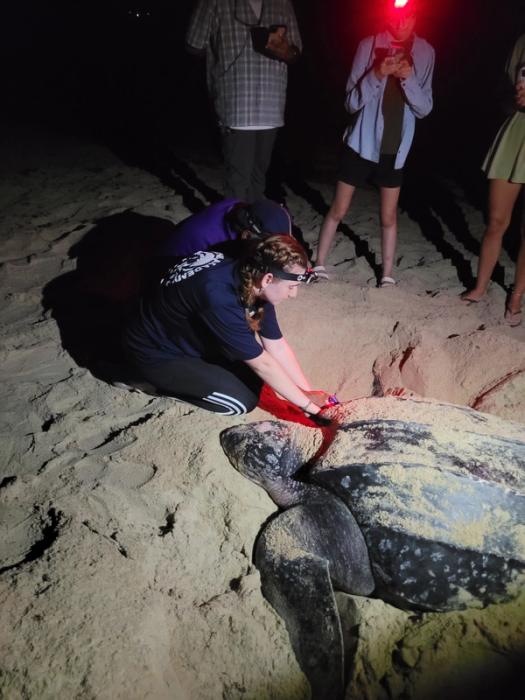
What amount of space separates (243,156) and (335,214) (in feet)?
2.12

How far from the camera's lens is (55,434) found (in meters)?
1.90

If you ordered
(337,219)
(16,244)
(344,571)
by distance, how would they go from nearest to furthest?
(344,571) < (337,219) < (16,244)

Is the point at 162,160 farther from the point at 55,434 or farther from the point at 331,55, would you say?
the point at 331,55

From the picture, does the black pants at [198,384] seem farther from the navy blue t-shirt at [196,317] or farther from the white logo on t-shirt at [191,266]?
the white logo on t-shirt at [191,266]

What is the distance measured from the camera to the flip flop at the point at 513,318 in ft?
8.76

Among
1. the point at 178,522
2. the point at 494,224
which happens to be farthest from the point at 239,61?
the point at 178,522

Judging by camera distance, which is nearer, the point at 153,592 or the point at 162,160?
the point at 153,592

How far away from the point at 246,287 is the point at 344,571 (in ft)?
3.22

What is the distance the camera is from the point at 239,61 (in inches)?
106

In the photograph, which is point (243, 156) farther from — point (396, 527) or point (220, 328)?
point (396, 527)

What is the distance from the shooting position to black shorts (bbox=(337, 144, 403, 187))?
8.48ft

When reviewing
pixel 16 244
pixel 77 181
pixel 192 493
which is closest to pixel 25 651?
pixel 192 493

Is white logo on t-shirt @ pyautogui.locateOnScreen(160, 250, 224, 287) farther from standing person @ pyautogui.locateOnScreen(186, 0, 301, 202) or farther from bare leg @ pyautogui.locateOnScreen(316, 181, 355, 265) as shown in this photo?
standing person @ pyautogui.locateOnScreen(186, 0, 301, 202)

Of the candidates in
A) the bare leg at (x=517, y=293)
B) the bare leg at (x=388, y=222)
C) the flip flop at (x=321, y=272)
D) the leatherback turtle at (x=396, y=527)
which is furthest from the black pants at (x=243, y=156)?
the leatherback turtle at (x=396, y=527)
